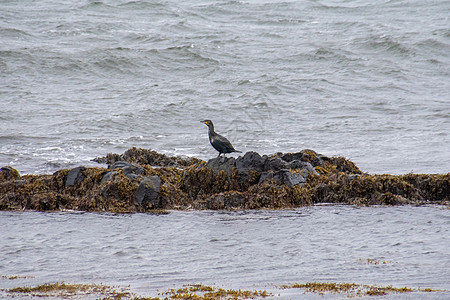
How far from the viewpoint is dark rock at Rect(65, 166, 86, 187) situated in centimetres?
969

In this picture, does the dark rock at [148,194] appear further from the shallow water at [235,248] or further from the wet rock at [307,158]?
the wet rock at [307,158]

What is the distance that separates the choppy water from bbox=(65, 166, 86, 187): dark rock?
2.80 metres

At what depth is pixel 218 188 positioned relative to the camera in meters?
9.62

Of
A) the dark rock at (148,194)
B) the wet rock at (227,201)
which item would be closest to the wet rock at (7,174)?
the dark rock at (148,194)

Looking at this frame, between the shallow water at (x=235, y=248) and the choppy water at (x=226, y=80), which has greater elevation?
the choppy water at (x=226, y=80)

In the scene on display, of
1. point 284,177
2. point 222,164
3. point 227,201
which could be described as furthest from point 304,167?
point 227,201

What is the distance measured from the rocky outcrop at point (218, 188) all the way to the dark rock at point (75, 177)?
2 cm

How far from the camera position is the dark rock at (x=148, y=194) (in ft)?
29.9

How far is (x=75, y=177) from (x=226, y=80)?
15.0 metres

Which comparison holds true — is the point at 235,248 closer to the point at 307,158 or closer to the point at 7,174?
the point at 307,158

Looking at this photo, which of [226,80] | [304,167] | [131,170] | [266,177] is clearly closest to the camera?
[266,177]

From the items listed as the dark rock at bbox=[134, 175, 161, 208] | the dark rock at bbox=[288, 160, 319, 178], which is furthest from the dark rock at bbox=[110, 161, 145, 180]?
the dark rock at bbox=[288, 160, 319, 178]

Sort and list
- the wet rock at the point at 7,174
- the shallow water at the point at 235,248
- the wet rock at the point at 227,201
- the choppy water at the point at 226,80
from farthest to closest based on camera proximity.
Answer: the choppy water at the point at 226,80 → the wet rock at the point at 7,174 → the wet rock at the point at 227,201 → the shallow water at the point at 235,248

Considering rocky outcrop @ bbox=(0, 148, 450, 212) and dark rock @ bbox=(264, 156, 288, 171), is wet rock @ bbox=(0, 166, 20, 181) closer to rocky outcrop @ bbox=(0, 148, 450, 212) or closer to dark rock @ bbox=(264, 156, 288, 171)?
rocky outcrop @ bbox=(0, 148, 450, 212)
